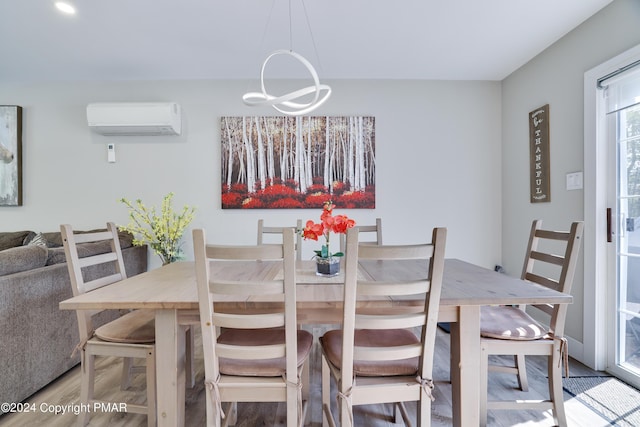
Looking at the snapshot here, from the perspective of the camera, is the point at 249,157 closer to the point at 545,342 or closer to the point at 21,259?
the point at 21,259

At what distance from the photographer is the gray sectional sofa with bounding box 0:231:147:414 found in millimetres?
1597

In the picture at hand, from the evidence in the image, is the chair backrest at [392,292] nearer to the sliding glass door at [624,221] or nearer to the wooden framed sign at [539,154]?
the sliding glass door at [624,221]

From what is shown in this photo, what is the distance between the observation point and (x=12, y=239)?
2746 mm

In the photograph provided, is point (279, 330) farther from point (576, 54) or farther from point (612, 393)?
point (576, 54)

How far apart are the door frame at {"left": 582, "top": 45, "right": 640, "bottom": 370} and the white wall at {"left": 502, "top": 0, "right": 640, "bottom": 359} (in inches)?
2.4

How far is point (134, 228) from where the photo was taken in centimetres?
283

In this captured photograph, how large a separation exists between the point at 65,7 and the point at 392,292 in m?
2.76

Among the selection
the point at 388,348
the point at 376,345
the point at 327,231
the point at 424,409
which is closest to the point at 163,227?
the point at 327,231

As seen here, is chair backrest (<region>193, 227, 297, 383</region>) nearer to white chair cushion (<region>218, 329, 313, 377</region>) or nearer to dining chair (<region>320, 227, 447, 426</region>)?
white chair cushion (<region>218, 329, 313, 377</region>)

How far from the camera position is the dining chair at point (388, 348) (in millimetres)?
958

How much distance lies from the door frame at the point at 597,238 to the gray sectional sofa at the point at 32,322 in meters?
3.57

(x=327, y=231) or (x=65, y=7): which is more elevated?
(x=65, y=7)

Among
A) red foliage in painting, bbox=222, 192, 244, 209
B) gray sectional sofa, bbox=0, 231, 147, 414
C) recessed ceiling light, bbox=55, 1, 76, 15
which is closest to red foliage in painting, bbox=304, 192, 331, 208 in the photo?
red foliage in painting, bbox=222, 192, 244, 209

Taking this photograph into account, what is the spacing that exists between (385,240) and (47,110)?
146 inches
